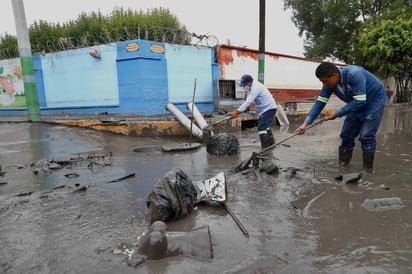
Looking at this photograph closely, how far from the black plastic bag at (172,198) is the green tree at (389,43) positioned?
19443 millimetres

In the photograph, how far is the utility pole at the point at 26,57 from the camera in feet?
31.3

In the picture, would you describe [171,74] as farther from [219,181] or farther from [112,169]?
[219,181]

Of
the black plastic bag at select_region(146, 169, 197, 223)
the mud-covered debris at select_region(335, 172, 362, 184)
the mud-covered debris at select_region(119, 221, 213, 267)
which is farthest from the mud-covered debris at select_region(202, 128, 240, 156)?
the mud-covered debris at select_region(119, 221, 213, 267)

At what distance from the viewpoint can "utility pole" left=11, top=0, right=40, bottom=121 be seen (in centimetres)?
954

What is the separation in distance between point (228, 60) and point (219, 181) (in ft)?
35.4

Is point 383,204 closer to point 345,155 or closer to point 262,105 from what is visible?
point 345,155

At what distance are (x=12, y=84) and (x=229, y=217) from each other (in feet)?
46.8

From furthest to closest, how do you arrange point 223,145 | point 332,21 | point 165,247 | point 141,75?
point 332,21
point 141,75
point 223,145
point 165,247

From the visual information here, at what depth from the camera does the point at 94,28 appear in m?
14.3

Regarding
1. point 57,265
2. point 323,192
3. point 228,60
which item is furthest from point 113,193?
point 228,60

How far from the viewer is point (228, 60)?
13.3m

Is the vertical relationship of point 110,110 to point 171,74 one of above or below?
below

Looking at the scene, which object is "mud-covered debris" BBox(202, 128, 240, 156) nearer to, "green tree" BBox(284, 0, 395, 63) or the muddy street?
the muddy street

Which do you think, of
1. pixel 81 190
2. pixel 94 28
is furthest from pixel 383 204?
pixel 94 28
